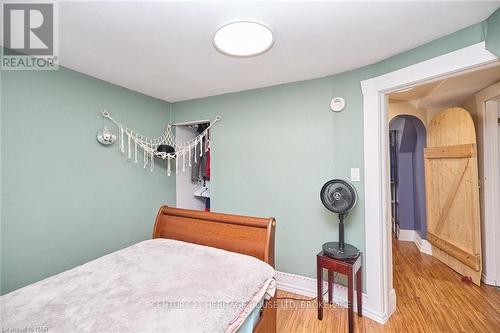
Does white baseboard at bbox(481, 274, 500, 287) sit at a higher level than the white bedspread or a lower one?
lower

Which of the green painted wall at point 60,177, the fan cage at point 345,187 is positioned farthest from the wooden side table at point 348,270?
the green painted wall at point 60,177

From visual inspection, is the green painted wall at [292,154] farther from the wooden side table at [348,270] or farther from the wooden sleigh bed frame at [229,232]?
the wooden sleigh bed frame at [229,232]

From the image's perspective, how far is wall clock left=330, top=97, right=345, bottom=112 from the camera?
81.8 inches

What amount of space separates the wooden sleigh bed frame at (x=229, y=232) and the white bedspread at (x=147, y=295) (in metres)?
0.13

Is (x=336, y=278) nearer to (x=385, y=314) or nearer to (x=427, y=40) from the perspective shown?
(x=385, y=314)

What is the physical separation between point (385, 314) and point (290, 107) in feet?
6.98

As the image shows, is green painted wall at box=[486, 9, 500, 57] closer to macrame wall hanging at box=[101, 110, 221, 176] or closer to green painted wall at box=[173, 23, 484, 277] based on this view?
green painted wall at box=[173, 23, 484, 277]

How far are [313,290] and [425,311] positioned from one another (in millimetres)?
990

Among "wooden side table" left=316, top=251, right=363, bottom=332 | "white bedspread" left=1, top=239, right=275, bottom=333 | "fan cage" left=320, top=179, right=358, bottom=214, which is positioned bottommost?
"wooden side table" left=316, top=251, right=363, bottom=332

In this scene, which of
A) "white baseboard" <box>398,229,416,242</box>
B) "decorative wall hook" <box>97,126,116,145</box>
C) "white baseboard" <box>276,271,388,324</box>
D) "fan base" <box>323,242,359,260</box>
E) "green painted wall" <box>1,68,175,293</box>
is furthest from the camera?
"white baseboard" <box>398,229,416,242</box>

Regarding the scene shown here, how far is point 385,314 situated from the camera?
Answer: 185 centimetres

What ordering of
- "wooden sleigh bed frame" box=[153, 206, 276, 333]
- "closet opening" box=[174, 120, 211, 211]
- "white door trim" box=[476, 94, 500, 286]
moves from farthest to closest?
"closet opening" box=[174, 120, 211, 211] < "white door trim" box=[476, 94, 500, 286] < "wooden sleigh bed frame" box=[153, 206, 276, 333]

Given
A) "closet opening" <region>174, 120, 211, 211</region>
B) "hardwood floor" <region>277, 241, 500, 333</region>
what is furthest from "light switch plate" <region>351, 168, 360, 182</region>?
"closet opening" <region>174, 120, 211, 211</region>

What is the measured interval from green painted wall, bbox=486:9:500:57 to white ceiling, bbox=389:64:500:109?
18.8 inches
